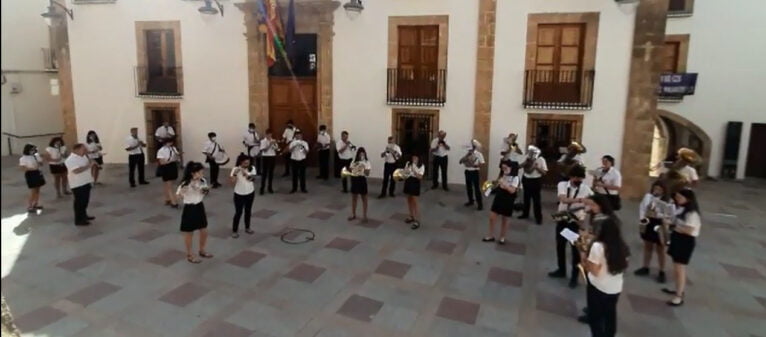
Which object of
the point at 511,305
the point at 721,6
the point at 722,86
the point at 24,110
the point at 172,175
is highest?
the point at 721,6

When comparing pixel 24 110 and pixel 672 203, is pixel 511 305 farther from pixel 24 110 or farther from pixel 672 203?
pixel 24 110

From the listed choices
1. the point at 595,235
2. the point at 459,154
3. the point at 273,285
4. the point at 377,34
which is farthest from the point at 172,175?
the point at 595,235

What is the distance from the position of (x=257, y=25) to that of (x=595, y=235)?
35.8 feet

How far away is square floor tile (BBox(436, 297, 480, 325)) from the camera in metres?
5.22

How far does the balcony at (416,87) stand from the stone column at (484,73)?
0.87 metres

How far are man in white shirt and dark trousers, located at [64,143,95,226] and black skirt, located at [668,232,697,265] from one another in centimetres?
895

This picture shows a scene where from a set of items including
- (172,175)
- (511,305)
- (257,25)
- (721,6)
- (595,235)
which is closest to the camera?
(595,235)

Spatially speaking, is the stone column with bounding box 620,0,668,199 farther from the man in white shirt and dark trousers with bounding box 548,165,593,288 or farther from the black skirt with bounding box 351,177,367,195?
the black skirt with bounding box 351,177,367,195

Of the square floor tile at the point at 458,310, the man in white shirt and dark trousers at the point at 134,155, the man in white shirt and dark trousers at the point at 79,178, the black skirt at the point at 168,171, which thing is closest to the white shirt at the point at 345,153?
the black skirt at the point at 168,171

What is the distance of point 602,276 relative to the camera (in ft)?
13.1

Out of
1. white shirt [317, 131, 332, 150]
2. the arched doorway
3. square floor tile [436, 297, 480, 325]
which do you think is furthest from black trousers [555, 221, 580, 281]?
the arched doorway

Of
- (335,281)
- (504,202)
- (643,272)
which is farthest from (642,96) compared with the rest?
(335,281)

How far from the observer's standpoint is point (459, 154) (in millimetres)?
11898

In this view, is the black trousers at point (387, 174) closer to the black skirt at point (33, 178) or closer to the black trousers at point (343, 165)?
the black trousers at point (343, 165)
